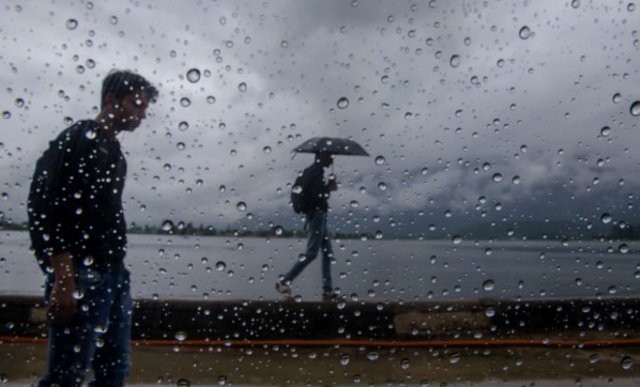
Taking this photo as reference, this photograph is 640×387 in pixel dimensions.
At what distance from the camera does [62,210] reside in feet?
5.57

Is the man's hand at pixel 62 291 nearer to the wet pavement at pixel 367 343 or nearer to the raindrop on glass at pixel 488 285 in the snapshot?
the wet pavement at pixel 367 343

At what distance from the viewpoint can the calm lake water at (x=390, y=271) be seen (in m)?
2.23

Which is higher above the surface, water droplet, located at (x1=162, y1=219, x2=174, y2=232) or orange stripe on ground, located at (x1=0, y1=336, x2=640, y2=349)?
water droplet, located at (x1=162, y1=219, x2=174, y2=232)

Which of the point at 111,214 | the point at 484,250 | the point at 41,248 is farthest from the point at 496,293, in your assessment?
the point at 41,248

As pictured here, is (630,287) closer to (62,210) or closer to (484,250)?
(484,250)

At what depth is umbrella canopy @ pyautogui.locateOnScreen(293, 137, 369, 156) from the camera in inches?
82.6

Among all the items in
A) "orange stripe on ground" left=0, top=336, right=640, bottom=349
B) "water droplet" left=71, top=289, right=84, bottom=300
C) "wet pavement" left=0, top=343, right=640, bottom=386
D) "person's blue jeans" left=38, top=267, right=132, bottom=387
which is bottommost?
"wet pavement" left=0, top=343, right=640, bottom=386

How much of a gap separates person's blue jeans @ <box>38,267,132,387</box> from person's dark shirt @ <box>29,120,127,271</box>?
0.24 ft

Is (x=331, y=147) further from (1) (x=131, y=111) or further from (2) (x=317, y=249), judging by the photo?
(1) (x=131, y=111)

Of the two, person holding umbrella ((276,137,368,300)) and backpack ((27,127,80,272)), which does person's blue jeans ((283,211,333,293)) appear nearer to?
person holding umbrella ((276,137,368,300))

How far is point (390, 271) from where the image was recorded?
2.49 meters

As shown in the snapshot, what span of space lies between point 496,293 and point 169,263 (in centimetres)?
136

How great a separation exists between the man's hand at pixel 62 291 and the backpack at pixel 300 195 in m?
→ 0.75

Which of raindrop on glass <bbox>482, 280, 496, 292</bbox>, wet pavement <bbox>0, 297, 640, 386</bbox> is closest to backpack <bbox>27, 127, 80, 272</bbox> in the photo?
wet pavement <bbox>0, 297, 640, 386</bbox>
